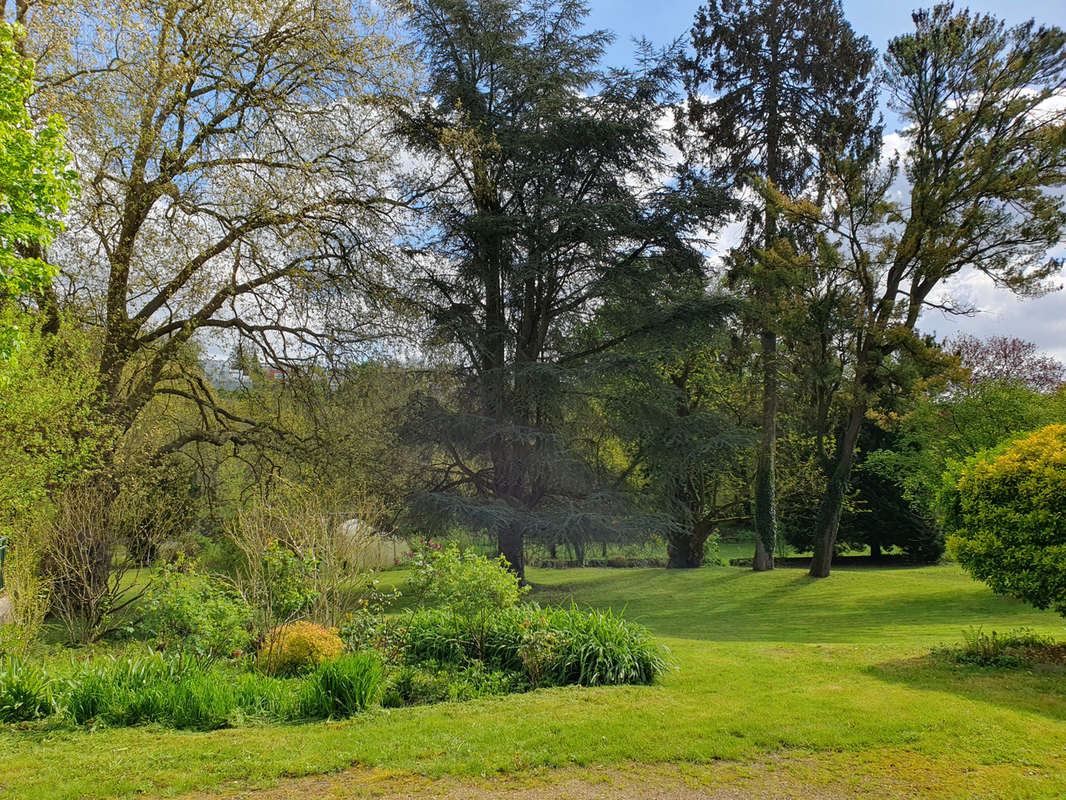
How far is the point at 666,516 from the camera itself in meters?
15.7

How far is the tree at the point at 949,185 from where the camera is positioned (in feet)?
50.5

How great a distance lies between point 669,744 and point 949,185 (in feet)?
50.6

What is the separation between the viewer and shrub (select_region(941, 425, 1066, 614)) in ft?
23.6

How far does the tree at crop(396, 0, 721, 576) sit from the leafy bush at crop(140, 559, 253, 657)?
8362 mm

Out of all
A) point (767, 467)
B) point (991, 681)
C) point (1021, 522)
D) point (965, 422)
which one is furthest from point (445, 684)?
point (965, 422)

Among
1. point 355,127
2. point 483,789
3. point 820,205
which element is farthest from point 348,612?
point 820,205

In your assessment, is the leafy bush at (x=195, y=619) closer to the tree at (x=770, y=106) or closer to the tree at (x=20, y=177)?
the tree at (x=20, y=177)

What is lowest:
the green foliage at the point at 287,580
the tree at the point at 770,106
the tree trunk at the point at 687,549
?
the tree trunk at the point at 687,549

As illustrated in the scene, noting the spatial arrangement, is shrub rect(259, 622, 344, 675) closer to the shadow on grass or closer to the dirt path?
the dirt path

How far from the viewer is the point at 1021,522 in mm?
7395

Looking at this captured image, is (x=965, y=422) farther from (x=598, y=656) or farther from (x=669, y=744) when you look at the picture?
(x=669, y=744)

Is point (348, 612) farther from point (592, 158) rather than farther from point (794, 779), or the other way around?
point (592, 158)

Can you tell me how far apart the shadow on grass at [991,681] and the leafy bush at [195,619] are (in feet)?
20.7

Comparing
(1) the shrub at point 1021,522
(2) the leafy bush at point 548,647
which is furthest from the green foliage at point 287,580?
(1) the shrub at point 1021,522
